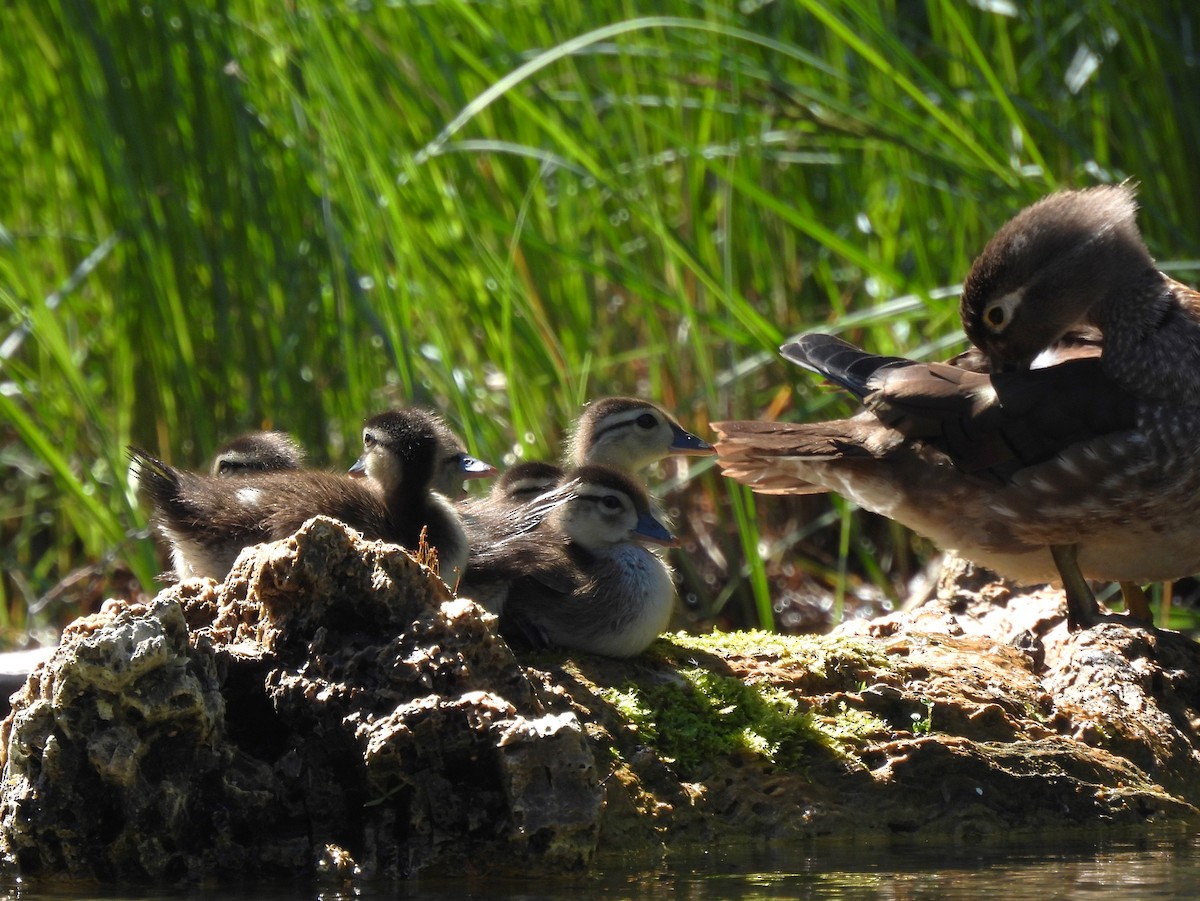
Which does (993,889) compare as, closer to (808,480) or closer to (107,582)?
(808,480)

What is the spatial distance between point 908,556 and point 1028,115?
85.0 inches

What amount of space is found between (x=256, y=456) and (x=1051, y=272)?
285cm

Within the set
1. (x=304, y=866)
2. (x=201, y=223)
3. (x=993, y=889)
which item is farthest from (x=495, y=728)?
(x=201, y=223)

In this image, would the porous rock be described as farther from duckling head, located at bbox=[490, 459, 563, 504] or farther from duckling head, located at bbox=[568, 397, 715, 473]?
duckling head, located at bbox=[568, 397, 715, 473]

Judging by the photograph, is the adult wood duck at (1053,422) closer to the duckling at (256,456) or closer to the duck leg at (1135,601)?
the duck leg at (1135,601)

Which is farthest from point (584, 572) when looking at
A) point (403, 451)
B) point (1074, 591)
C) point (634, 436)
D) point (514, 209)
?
point (514, 209)

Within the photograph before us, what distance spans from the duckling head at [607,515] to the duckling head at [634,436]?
1018mm

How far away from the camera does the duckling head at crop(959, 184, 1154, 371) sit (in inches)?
210

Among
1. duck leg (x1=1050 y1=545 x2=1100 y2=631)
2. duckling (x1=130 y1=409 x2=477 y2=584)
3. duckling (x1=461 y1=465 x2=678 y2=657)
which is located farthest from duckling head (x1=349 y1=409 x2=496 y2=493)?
duck leg (x1=1050 y1=545 x2=1100 y2=631)

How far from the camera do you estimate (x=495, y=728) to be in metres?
3.34

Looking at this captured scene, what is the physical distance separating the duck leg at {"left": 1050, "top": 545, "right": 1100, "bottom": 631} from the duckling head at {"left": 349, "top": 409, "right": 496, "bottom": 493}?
199cm

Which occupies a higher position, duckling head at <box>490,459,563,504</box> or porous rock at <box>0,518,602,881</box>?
duckling head at <box>490,459,563,504</box>

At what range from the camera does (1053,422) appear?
17.3 ft

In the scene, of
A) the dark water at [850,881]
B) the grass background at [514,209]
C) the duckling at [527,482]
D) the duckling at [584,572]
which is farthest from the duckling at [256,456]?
the dark water at [850,881]
